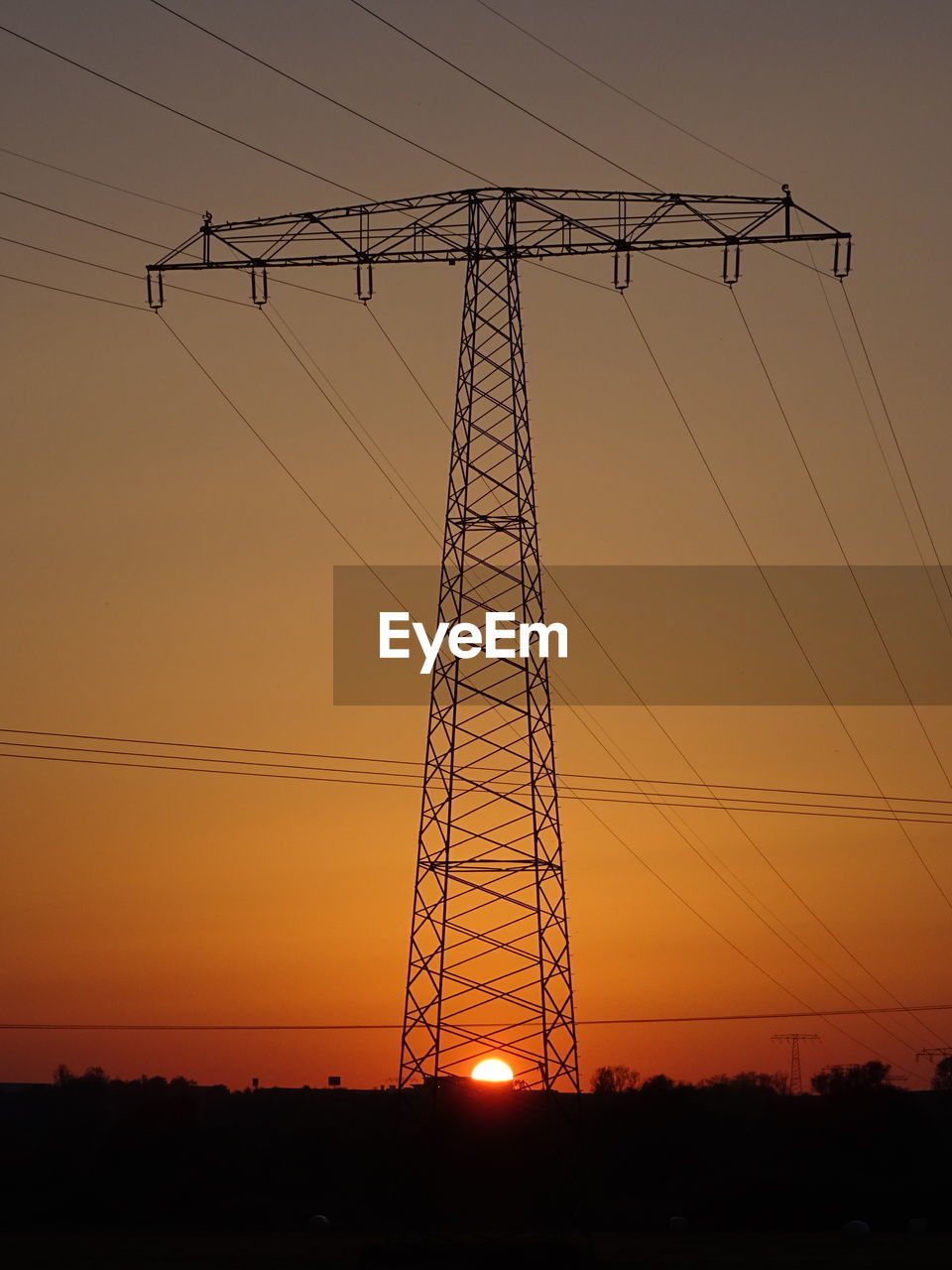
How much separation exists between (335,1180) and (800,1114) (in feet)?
113

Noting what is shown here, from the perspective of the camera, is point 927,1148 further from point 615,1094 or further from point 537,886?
point 537,886

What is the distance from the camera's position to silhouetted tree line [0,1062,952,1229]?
91938 mm

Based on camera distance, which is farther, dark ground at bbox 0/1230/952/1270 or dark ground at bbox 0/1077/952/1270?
dark ground at bbox 0/1077/952/1270

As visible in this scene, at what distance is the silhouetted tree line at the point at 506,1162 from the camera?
302 ft

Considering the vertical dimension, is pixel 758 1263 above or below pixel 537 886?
below

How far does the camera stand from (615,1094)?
126 m

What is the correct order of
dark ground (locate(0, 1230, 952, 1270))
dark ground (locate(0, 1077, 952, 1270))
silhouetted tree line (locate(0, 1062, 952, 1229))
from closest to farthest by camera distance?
dark ground (locate(0, 1230, 952, 1270))
dark ground (locate(0, 1077, 952, 1270))
silhouetted tree line (locate(0, 1062, 952, 1229))

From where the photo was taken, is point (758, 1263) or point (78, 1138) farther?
point (78, 1138)

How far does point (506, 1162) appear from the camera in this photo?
91500mm

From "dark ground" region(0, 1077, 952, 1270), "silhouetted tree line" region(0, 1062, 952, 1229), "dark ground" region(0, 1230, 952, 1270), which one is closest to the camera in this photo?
"dark ground" region(0, 1230, 952, 1270)

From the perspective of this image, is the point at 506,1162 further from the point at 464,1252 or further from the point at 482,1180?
the point at 464,1252

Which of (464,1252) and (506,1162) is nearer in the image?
(464,1252)

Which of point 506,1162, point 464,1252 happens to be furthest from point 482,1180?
point 464,1252

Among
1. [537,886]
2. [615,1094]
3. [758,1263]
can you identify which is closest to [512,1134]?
[758,1263]
